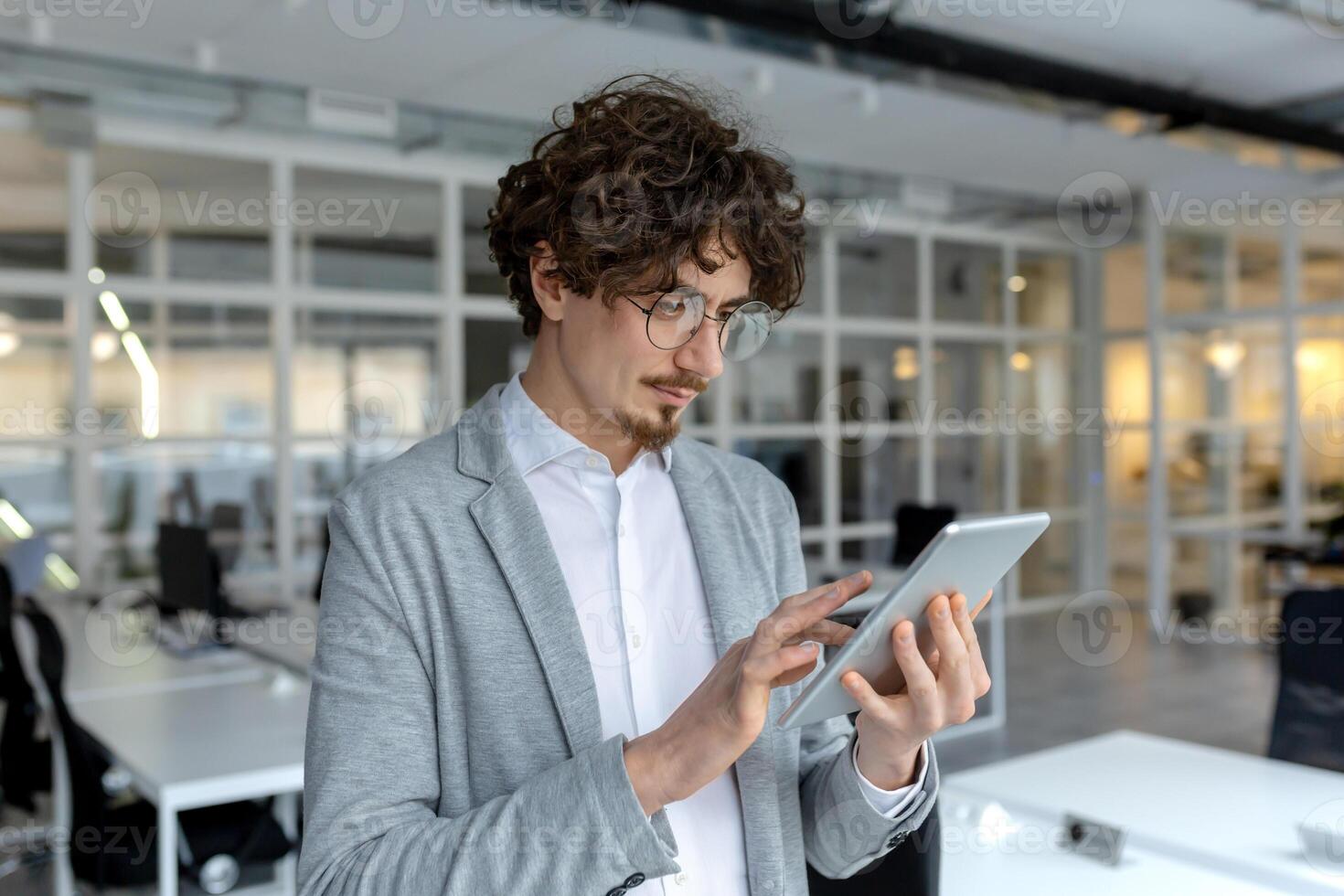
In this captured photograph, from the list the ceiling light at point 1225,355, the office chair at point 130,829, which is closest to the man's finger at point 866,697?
the office chair at point 130,829

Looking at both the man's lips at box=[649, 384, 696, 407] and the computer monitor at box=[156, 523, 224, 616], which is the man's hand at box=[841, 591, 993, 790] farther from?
the computer monitor at box=[156, 523, 224, 616]

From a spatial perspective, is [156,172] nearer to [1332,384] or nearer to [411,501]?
[411,501]

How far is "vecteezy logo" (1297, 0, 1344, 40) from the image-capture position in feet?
16.9

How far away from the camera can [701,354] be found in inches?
46.9

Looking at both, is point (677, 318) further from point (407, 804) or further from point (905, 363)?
point (905, 363)

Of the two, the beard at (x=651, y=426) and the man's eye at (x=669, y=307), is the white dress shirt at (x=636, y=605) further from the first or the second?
the man's eye at (x=669, y=307)

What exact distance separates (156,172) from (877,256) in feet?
17.9

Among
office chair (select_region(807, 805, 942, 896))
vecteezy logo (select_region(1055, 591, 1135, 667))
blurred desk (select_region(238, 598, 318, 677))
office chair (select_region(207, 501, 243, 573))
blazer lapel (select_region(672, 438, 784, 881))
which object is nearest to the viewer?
blazer lapel (select_region(672, 438, 784, 881))

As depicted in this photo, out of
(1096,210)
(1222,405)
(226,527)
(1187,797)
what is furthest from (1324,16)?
(226,527)

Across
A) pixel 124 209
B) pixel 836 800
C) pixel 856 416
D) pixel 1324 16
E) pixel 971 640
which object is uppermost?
pixel 1324 16

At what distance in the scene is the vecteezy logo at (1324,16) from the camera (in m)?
5.14

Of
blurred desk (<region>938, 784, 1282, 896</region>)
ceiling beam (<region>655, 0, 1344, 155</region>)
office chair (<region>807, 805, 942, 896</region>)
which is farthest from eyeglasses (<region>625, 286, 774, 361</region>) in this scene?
ceiling beam (<region>655, 0, 1344, 155</region>)

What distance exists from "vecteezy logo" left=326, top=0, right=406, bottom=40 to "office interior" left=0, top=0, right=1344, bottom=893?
0.09 feet

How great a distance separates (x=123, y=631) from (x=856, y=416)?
5744 millimetres
